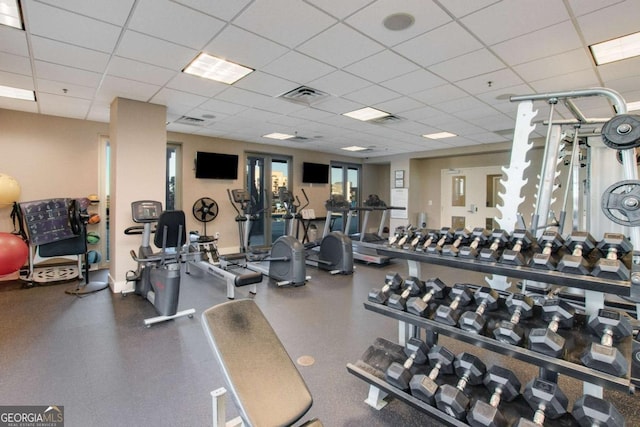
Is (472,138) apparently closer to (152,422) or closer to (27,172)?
(152,422)

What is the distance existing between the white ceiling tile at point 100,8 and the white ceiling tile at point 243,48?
699mm

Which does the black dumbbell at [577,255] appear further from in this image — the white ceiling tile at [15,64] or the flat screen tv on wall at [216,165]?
the flat screen tv on wall at [216,165]

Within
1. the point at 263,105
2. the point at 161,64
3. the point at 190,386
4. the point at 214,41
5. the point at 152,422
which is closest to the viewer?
the point at 152,422

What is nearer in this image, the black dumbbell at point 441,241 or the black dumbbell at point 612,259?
the black dumbbell at point 612,259

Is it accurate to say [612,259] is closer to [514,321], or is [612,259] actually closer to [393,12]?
[514,321]

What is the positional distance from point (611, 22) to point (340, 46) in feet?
7.16

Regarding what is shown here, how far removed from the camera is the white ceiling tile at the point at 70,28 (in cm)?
239

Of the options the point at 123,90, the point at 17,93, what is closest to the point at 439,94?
the point at 123,90

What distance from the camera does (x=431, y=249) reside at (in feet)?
6.57

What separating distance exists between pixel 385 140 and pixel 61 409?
712cm

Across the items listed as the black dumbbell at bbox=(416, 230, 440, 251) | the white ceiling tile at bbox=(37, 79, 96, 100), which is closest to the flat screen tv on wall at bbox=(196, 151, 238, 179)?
the white ceiling tile at bbox=(37, 79, 96, 100)

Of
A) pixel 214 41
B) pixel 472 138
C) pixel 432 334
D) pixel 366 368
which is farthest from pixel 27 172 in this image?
pixel 472 138

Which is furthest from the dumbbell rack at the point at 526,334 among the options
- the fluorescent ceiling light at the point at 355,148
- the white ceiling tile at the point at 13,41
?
the fluorescent ceiling light at the point at 355,148

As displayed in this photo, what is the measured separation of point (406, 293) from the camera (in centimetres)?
205
